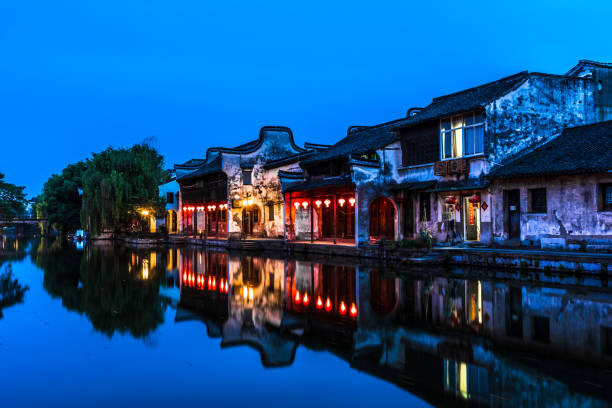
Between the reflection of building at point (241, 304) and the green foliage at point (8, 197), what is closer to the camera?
the reflection of building at point (241, 304)

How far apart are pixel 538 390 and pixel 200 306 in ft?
25.7

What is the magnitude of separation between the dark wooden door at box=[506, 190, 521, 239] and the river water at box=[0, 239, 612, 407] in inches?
163

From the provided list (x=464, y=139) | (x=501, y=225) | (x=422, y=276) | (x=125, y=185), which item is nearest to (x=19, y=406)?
(x=422, y=276)

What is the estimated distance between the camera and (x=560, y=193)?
1662 centimetres

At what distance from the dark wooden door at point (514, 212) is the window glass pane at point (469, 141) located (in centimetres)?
249

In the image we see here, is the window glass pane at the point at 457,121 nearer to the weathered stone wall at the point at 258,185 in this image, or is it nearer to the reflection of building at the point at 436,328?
the reflection of building at the point at 436,328

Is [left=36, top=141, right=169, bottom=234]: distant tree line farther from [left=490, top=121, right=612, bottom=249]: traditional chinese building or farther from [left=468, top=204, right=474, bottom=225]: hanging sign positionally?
[left=490, top=121, right=612, bottom=249]: traditional chinese building

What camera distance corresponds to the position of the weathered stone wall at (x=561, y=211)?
15.7m

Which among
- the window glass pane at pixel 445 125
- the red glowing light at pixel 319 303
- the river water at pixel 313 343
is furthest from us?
the window glass pane at pixel 445 125

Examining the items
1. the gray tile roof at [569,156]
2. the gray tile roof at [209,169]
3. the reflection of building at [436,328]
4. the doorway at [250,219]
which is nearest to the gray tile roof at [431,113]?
the gray tile roof at [569,156]

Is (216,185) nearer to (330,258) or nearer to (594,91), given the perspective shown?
(330,258)

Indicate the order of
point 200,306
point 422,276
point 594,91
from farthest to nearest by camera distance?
1. point 594,91
2. point 422,276
3. point 200,306

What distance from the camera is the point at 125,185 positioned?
37938mm

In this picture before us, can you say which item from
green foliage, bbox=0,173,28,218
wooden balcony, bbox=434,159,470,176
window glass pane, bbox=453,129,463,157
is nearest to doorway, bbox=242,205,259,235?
wooden balcony, bbox=434,159,470,176
